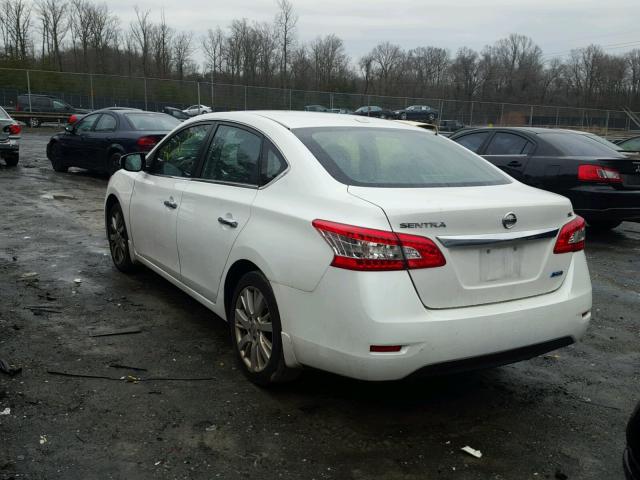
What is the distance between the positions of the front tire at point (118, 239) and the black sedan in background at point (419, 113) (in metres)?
38.4

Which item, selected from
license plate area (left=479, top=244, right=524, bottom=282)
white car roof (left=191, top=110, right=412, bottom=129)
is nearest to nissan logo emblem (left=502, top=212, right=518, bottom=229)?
license plate area (left=479, top=244, right=524, bottom=282)

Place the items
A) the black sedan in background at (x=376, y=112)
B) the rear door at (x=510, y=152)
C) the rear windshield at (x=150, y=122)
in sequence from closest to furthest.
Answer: the rear door at (x=510, y=152)
the rear windshield at (x=150, y=122)
the black sedan in background at (x=376, y=112)

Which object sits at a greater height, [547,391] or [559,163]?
[559,163]

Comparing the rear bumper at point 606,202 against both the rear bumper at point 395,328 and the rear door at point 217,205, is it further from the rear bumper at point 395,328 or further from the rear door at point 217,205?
the rear door at point 217,205

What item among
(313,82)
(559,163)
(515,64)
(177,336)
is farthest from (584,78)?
(177,336)

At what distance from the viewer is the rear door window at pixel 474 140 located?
9758 millimetres

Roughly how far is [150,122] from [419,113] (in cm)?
3292

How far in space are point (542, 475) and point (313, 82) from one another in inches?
2901

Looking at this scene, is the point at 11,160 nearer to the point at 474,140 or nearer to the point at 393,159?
the point at 474,140

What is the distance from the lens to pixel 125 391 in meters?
3.60

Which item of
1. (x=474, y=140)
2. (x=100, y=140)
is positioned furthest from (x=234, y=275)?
(x=100, y=140)

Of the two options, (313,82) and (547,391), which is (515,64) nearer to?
(313,82)

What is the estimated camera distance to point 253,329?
11.9 feet

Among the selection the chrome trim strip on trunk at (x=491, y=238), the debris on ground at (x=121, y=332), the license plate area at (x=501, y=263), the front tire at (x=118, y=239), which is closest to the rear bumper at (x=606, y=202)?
the chrome trim strip on trunk at (x=491, y=238)
